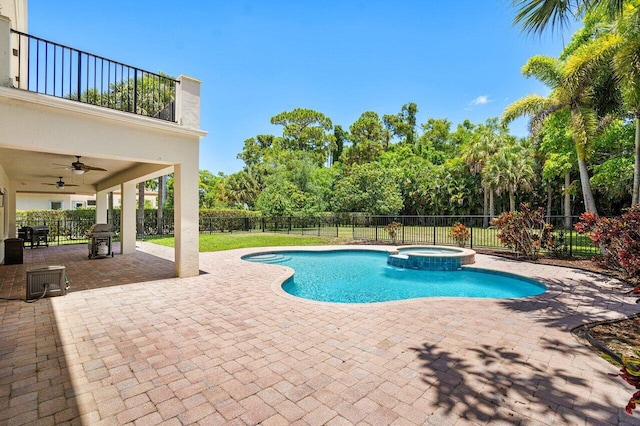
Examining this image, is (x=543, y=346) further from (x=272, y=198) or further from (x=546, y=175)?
(x=272, y=198)

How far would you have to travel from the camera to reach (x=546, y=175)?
559 inches

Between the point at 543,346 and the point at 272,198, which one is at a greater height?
the point at 272,198

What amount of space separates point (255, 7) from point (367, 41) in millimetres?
6952

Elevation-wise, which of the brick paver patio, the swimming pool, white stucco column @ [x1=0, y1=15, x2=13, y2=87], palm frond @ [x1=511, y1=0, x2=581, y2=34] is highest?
palm frond @ [x1=511, y1=0, x2=581, y2=34]

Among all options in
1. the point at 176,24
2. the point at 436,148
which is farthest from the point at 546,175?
the point at 436,148

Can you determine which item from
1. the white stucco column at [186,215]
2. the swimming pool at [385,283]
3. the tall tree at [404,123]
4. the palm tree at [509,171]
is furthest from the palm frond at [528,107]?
the tall tree at [404,123]

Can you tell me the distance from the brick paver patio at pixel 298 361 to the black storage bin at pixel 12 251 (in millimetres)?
4551

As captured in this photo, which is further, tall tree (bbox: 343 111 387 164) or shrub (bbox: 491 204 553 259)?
tall tree (bbox: 343 111 387 164)

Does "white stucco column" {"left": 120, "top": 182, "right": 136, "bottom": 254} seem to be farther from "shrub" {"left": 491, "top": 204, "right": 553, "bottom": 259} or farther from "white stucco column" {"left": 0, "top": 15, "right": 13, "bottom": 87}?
"shrub" {"left": 491, "top": 204, "right": 553, "bottom": 259}

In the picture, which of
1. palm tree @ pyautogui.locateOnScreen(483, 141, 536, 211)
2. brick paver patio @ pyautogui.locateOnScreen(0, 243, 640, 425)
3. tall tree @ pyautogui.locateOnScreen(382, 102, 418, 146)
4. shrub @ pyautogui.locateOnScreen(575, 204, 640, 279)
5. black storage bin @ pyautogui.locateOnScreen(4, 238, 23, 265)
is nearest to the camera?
brick paver patio @ pyautogui.locateOnScreen(0, 243, 640, 425)

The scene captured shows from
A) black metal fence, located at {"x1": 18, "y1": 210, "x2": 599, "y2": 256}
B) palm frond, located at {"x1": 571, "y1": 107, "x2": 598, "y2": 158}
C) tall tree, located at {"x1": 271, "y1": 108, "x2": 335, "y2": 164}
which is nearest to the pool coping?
black metal fence, located at {"x1": 18, "y1": 210, "x2": 599, "y2": 256}

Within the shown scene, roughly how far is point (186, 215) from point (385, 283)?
5472 mm

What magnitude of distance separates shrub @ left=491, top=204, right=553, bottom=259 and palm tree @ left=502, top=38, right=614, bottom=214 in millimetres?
1726

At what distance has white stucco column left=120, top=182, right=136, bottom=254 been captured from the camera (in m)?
10.8
